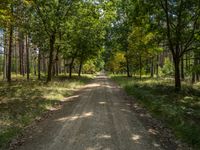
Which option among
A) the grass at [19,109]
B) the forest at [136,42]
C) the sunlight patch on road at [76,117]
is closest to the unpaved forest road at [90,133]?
the sunlight patch on road at [76,117]

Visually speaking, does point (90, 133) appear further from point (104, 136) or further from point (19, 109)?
point (19, 109)

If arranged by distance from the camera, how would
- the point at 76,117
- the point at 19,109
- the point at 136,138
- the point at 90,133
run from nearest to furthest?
the point at 136,138 → the point at 90,133 → the point at 76,117 → the point at 19,109

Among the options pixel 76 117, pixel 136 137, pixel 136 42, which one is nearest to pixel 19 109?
pixel 76 117

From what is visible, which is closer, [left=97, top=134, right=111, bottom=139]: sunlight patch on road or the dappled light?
the dappled light

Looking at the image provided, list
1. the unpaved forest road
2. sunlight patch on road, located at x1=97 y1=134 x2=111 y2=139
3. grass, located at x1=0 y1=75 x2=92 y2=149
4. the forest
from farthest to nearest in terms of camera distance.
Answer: the forest, grass, located at x1=0 y1=75 x2=92 y2=149, sunlight patch on road, located at x1=97 y1=134 x2=111 y2=139, the unpaved forest road

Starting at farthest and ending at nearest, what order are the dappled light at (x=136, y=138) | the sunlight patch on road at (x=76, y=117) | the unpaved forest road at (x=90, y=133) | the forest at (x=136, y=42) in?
1. the sunlight patch on road at (x=76, y=117)
2. the forest at (x=136, y=42)
3. the dappled light at (x=136, y=138)
4. the unpaved forest road at (x=90, y=133)

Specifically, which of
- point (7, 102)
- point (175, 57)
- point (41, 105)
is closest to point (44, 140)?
point (41, 105)

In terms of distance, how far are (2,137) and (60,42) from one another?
24.2 meters

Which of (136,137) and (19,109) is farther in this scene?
(19,109)

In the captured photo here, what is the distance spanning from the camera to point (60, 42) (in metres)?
32.8

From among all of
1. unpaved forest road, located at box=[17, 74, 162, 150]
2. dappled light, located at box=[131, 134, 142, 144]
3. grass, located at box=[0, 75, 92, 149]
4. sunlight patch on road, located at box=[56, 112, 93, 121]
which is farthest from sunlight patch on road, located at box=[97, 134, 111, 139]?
sunlight patch on road, located at box=[56, 112, 93, 121]

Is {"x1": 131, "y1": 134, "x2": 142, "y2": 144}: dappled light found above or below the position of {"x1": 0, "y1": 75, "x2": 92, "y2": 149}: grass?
below

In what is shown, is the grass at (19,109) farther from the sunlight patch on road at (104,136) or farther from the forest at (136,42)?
the sunlight patch on road at (104,136)

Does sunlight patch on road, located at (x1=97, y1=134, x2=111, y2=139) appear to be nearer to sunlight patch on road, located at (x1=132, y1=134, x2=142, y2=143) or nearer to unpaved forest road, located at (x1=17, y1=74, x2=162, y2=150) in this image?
unpaved forest road, located at (x1=17, y1=74, x2=162, y2=150)
